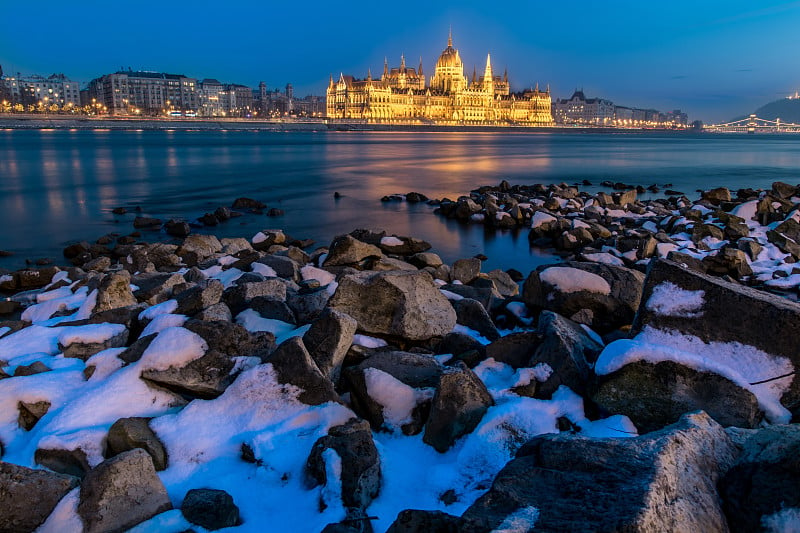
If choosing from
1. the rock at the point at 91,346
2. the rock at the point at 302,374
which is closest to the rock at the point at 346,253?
the rock at the point at 91,346

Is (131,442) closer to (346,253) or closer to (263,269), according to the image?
(263,269)

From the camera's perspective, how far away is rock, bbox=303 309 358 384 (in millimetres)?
4438

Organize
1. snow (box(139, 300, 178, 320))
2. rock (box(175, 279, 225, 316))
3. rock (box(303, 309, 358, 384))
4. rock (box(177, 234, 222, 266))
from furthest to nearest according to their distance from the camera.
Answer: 1. rock (box(177, 234, 222, 266))
2. rock (box(175, 279, 225, 316))
3. snow (box(139, 300, 178, 320))
4. rock (box(303, 309, 358, 384))

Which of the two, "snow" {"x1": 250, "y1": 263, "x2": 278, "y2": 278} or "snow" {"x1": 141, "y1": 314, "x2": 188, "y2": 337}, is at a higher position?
"snow" {"x1": 141, "y1": 314, "x2": 188, "y2": 337}

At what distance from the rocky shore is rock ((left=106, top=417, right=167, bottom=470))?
0.01m

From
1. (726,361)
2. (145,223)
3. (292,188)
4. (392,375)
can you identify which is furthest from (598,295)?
(292,188)

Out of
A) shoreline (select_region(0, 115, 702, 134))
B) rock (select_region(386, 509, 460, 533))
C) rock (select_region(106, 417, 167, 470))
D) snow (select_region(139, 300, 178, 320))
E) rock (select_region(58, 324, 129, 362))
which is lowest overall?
rock (select_region(106, 417, 167, 470))

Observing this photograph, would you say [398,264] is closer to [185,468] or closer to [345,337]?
[345,337]

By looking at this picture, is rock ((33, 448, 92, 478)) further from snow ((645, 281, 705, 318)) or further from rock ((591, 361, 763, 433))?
snow ((645, 281, 705, 318))

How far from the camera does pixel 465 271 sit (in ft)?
31.4

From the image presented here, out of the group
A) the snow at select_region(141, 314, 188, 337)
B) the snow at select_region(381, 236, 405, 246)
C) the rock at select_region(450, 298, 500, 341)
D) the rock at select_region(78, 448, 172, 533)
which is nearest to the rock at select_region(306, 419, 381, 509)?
the rock at select_region(78, 448, 172, 533)

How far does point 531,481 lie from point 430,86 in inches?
7685

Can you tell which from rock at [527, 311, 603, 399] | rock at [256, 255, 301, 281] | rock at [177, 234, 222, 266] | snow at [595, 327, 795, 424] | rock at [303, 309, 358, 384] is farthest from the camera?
rock at [177, 234, 222, 266]

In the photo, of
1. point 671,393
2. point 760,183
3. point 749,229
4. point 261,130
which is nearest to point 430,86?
point 261,130
